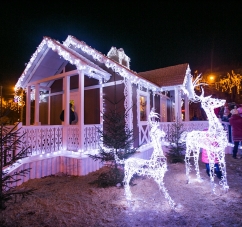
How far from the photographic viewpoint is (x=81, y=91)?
23.3 feet

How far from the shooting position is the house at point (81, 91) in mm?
7102

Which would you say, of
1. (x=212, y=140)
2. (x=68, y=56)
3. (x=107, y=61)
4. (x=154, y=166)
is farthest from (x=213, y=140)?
(x=68, y=56)

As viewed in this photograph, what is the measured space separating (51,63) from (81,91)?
327cm

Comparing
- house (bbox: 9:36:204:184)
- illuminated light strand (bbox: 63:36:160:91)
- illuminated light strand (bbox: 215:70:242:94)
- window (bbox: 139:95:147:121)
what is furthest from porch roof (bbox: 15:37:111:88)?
illuminated light strand (bbox: 215:70:242:94)

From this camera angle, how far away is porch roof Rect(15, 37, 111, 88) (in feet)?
23.8

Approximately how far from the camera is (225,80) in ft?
89.9

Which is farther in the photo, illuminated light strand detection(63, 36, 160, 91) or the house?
illuminated light strand detection(63, 36, 160, 91)

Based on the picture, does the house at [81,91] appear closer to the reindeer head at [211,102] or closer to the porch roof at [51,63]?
the porch roof at [51,63]

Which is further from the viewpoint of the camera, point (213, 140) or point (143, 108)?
point (143, 108)

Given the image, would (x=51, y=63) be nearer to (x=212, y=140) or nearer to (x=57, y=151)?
(x=57, y=151)

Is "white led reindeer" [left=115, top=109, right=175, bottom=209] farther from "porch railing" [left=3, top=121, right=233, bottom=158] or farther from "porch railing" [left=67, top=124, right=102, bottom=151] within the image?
"porch railing" [left=67, top=124, right=102, bottom=151]

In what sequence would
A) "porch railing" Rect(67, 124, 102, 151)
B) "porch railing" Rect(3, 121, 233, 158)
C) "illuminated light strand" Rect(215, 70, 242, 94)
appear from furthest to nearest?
1. "illuminated light strand" Rect(215, 70, 242, 94)
2. "porch railing" Rect(67, 124, 102, 151)
3. "porch railing" Rect(3, 121, 233, 158)

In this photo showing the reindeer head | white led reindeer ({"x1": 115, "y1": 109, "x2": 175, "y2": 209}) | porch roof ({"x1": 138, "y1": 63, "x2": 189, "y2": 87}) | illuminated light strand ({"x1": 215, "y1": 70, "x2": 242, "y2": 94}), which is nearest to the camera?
white led reindeer ({"x1": 115, "y1": 109, "x2": 175, "y2": 209})

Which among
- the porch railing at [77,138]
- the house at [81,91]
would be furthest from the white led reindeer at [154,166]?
the porch railing at [77,138]
